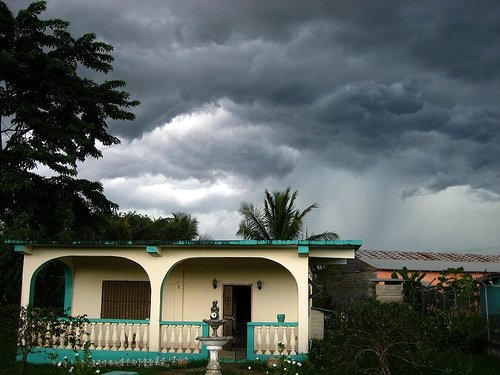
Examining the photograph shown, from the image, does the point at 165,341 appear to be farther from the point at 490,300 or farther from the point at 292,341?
the point at 490,300

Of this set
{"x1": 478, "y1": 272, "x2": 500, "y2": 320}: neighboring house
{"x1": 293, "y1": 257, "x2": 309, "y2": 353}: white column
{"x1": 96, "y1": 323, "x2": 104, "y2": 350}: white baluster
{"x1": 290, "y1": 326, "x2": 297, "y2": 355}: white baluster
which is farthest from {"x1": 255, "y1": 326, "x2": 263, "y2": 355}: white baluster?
{"x1": 478, "y1": 272, "x2": 500, "y2": 320}: neighboring house

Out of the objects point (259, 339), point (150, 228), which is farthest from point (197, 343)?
point (150, 228)

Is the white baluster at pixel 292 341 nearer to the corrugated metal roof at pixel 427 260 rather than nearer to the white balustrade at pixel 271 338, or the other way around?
the white balustrade at pixel 271 338

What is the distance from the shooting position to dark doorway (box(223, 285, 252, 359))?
1582 cm

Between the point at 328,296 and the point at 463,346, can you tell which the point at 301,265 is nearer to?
the point at 463,346

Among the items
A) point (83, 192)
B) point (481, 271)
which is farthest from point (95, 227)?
point (481, 271)

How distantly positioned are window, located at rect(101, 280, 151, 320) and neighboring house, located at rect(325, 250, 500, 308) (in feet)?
30.1

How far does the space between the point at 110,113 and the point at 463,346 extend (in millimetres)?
11715

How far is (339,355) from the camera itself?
32.1 ft

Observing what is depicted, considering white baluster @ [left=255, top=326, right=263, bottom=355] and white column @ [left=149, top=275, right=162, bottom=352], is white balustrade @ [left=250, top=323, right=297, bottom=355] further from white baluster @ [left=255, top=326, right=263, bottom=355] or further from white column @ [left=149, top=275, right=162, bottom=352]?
white column @ [left=149, top=275, right=162, bottom=352]

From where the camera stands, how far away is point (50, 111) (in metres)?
16.7

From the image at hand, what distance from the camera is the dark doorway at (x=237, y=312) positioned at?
15820mm

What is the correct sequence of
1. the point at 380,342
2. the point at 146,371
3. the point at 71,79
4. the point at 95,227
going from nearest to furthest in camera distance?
the point at 380,342 → the point at 146,371 → the point at 71,79 → the point at 95,227

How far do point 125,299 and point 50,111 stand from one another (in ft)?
18.9
